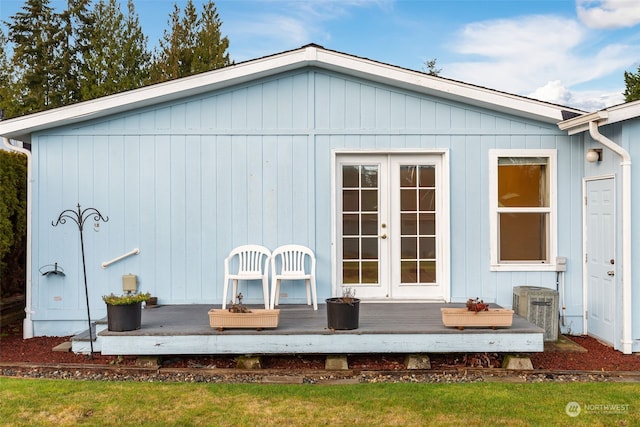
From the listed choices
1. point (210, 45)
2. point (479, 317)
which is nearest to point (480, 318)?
point (479, 317)

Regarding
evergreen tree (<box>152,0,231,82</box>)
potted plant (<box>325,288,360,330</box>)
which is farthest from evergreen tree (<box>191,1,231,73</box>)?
potted plant (<box>325,288,360,330</box>)

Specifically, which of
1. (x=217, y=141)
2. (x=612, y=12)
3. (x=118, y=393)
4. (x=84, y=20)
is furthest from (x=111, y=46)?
(x=118, y=393)

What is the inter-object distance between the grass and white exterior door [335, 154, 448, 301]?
6.57 feet

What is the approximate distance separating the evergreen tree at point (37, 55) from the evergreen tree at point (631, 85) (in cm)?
1743

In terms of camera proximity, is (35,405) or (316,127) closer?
(35,405)

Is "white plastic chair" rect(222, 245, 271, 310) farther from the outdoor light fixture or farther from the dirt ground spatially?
the outdoor light fixture

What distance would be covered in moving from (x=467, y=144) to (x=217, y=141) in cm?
286

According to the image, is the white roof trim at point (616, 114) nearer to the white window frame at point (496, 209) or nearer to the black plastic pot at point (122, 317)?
the white window frame at point (496, 209)

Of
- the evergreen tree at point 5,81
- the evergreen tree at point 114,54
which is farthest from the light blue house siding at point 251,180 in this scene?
the evergreen tree at point 5,81

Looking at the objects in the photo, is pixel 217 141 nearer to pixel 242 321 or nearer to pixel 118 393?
pixel 242 321

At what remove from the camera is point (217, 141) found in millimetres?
6117

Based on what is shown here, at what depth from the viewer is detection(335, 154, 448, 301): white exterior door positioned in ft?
20.5

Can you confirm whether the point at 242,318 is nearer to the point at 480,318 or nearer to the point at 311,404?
the point at 311,404

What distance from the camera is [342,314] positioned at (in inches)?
188
